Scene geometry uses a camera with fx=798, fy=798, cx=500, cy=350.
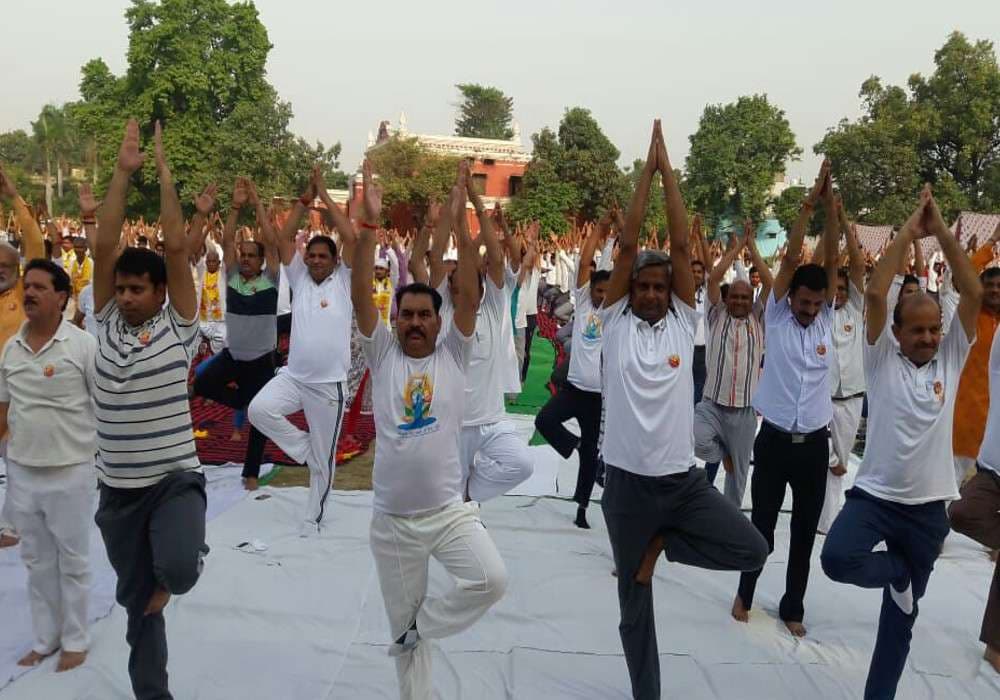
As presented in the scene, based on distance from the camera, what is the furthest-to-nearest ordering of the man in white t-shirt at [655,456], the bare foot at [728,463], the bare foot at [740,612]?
1. the bare foot at [728,463]
2. the bare foot at [740,612]
3. the man in white t-shirt at [655,456]

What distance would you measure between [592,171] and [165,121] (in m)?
20.7

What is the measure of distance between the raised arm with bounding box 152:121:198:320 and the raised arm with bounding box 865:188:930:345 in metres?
3.18

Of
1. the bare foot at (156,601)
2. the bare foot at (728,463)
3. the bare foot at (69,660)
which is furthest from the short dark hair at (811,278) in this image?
the bare foot at (69,660)

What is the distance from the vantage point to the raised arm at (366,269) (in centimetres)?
363

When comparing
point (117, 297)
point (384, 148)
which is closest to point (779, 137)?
point (384, 148)

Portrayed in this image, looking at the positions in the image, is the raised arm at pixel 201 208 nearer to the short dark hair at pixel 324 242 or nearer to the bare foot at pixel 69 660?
the short dark hair at pixel 324 242

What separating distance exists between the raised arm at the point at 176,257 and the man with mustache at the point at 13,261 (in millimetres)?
1592

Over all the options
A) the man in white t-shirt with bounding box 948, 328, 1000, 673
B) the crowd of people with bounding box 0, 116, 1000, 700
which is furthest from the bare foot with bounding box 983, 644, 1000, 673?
the man in white t-shirt with bounding box 948, 328, 1000, 673

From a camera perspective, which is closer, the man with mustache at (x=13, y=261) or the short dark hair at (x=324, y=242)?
the man with mustache at (x=13, y=261)

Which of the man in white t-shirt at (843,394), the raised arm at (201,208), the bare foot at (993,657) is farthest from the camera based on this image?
the man in white t-shirt at (843,394)

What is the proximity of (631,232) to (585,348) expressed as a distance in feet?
8.78

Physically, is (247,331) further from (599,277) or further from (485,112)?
(485,112)

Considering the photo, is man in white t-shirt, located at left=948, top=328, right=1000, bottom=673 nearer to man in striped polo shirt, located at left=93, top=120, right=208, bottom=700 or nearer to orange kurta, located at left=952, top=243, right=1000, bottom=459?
orange kurta, located at left=952, top=243, right=1000, bottom=459

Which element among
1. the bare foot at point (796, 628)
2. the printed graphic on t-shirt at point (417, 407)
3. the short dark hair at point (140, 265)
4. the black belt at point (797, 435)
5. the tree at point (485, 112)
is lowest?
the bare foot at point (796, 628)
